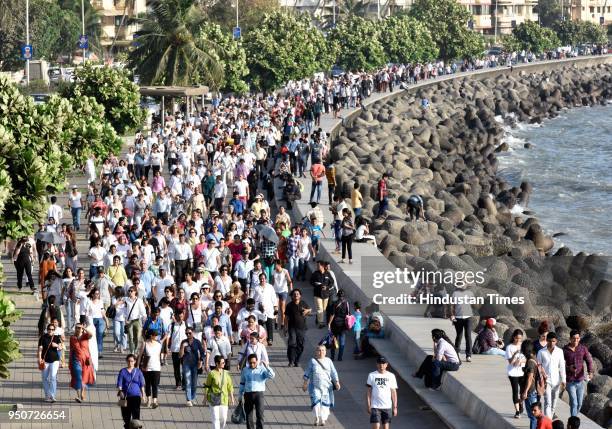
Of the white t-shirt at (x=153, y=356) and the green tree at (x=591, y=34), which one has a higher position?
the white t-shirt at (x=153, y=356)

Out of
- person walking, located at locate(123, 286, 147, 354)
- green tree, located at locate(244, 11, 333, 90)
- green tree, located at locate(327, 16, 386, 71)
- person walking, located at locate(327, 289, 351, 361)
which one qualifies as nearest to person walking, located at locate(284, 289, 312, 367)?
person walking, located at locate(327, 289, 351, 361)

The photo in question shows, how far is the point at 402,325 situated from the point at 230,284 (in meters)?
2.76

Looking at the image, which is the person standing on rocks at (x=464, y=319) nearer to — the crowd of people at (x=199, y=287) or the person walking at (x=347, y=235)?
the crowd of people at (x=199, y=287)

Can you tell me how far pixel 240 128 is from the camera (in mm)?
41844

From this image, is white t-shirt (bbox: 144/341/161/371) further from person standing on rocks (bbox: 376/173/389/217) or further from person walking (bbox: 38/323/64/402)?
person standing on rocks (bbox: 376/173/389/217)

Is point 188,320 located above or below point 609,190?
above

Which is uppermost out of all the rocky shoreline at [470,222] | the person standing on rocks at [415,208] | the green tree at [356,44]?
the green tree at [356,44]

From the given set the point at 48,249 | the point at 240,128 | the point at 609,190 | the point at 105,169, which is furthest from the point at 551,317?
the point at 609,190

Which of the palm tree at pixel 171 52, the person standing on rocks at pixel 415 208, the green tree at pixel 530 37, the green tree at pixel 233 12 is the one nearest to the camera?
the person standing on rocks at pixel 415 208

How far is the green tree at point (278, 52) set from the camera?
2653 inches

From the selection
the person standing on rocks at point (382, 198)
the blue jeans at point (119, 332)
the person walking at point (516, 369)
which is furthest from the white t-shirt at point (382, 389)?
the person standing on rocks at point (382, 198)

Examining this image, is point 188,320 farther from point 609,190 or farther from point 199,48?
point 609,190

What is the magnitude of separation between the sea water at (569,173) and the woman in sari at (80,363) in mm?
25533

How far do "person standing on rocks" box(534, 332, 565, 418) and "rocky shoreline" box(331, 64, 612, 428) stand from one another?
2.09 metres
